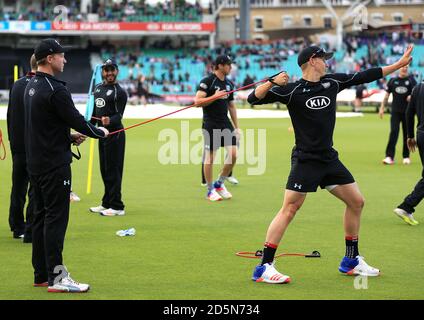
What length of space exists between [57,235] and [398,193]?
28.7ft

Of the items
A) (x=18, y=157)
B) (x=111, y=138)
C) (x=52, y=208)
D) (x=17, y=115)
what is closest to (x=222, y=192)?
(x=111, y=138)

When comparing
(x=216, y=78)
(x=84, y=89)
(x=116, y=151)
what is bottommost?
(x=84, y=89)

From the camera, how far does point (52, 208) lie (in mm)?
8258

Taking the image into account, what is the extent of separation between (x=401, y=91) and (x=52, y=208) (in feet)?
45.2

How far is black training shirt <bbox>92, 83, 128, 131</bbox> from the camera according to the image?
43.4ft

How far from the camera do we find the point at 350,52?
6875 cm

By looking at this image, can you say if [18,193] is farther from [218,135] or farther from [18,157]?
[218,135]

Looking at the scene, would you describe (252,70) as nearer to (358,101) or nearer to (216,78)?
(358,101)

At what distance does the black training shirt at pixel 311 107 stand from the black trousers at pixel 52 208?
6.38 feet

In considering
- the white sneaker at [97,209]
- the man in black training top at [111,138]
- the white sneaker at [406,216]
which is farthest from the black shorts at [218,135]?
the white sneaker at [406,216]

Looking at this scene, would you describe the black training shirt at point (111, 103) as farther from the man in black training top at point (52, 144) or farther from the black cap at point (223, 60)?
the man in black training top at point (52, 144)

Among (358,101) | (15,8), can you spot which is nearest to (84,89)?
(15,8)

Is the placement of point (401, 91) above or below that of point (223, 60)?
below

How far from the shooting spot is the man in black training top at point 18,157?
10.8 m
